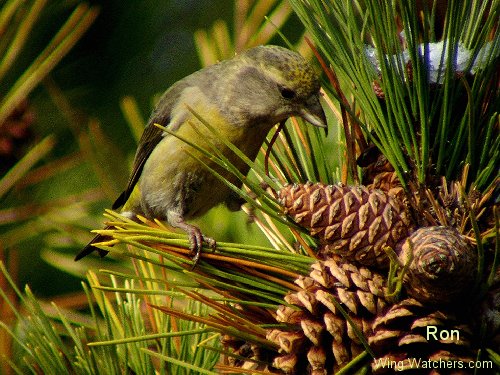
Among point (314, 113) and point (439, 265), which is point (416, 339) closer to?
point (439, 265)

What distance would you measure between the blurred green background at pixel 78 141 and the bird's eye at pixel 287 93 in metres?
0.50

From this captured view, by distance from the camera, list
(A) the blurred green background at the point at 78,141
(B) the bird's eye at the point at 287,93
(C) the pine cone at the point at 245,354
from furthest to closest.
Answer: (A) the blurred green background at the point at 78,141 → (B) the bird's eye at the point at 287,93 → (C) the pine cone at the point at 245,354

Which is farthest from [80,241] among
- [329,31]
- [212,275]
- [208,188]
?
[329,31]

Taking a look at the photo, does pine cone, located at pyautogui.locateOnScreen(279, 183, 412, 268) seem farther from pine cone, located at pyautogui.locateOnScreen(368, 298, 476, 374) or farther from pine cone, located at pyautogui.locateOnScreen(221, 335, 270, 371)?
pine cone, located at pyautogui.locateOnScreen(221, 335, 270, 371)

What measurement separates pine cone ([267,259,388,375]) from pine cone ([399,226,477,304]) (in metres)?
0.10

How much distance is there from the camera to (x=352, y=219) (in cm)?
158

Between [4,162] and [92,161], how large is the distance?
15.1 inches

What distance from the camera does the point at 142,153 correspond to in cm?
323

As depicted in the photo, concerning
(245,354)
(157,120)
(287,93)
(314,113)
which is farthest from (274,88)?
(245,354)

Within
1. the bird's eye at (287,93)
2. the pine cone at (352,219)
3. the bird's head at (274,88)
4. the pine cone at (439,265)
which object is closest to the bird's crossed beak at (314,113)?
the bird's head at (274,88)

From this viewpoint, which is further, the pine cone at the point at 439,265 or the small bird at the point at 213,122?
the small bird at the point at 213,122

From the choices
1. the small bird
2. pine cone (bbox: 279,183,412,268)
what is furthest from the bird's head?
pine cone (bbox: 279,183,412,268)

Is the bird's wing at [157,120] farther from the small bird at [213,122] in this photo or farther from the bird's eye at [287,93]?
the bird's eye at [287,93]

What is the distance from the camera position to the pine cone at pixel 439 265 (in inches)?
56.0
